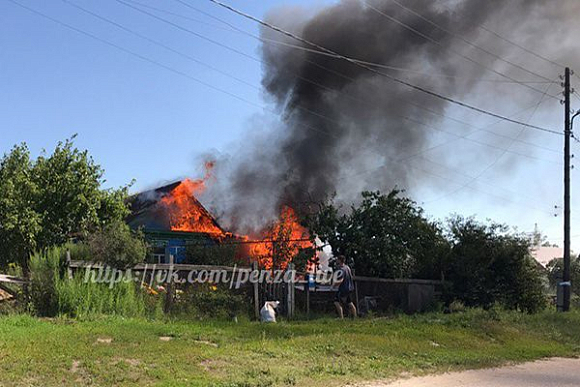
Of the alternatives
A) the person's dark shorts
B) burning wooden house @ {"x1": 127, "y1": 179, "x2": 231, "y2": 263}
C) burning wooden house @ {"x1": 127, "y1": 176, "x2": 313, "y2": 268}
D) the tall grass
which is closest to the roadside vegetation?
the tall grass

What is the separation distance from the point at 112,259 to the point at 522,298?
12.0 meters

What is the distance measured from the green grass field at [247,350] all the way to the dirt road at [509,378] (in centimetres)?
36

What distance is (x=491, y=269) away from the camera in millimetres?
17359

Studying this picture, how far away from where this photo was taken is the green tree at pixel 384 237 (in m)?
16.3

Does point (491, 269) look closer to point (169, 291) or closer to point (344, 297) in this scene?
point (344, 297)

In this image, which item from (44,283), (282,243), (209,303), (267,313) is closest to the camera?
(44,283)

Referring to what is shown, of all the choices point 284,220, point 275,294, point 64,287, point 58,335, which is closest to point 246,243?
point 284,220

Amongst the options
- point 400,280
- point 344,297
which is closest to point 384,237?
point 400,280

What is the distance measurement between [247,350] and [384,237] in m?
8.06

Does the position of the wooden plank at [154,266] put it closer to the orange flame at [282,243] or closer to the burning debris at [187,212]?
the orange flame at [282,243]

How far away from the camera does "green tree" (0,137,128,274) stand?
12.6m

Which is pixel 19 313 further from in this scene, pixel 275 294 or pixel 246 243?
pixel 246 243

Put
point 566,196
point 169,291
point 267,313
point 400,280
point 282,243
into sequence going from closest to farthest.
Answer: point 169,291 < point 267,313 < point 400,280 < point 282,243 < point 566,196

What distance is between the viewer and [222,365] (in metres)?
8.16
